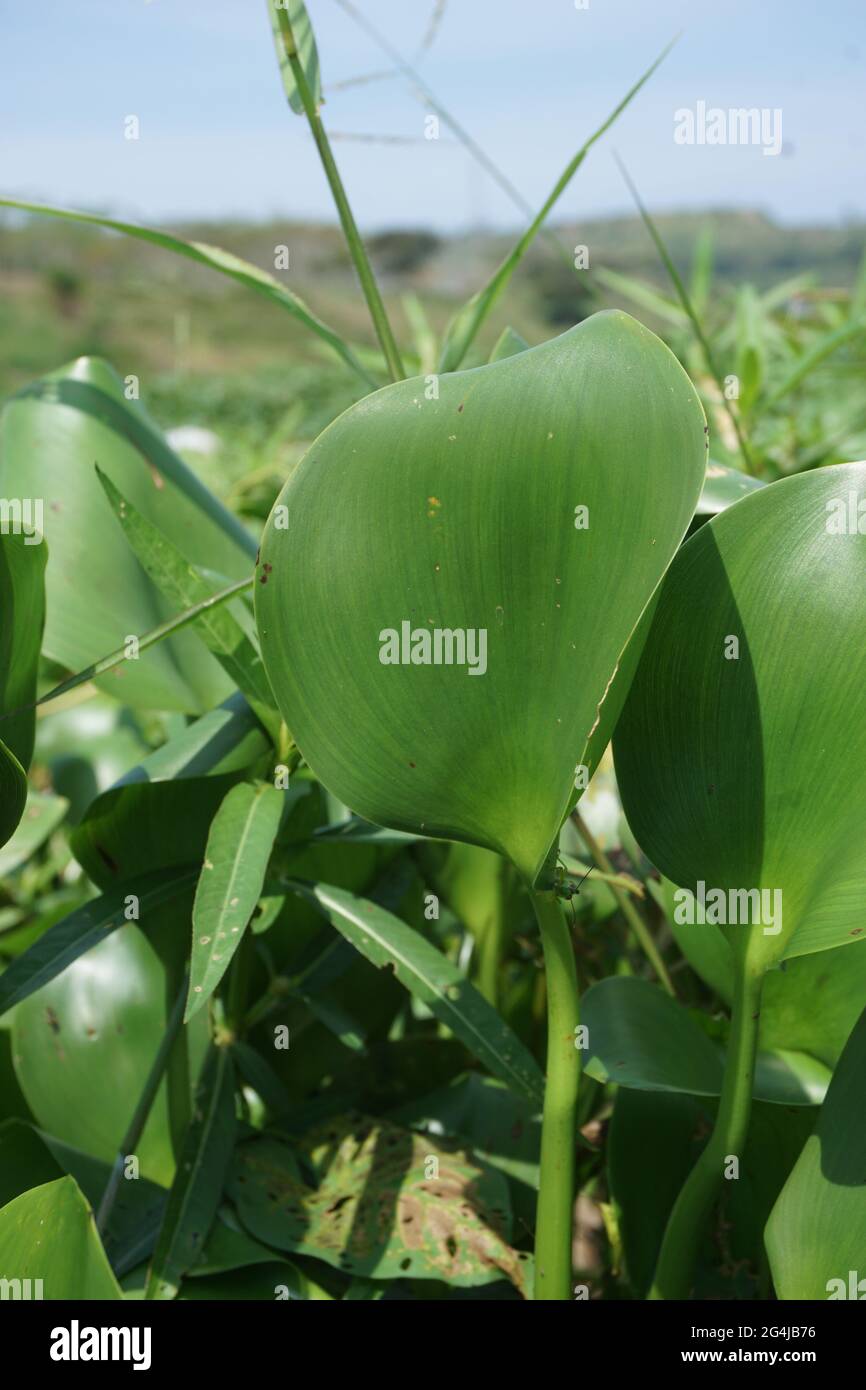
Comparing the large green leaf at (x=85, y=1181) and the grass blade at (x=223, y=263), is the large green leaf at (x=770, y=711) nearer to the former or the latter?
the grass blade at (x=223, y=263)

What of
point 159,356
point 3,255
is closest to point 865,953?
point 159,356

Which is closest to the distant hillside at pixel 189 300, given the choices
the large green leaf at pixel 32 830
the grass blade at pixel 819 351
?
the grass blade at pixel 819 351

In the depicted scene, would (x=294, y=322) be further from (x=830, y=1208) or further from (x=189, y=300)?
(x=830, y=1208)

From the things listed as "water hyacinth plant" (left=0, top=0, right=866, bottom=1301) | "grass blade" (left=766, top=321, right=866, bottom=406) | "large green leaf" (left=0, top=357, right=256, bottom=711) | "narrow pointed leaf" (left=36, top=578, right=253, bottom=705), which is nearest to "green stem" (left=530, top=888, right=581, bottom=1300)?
"water hyacinth plant" (left=0, top=0, right=866, bottom=1301)

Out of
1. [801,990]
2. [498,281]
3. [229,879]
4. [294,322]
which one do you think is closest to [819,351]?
[498,281]

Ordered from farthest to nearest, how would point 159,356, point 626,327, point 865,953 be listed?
point 159,356 → point 865,953 → point 626,327
